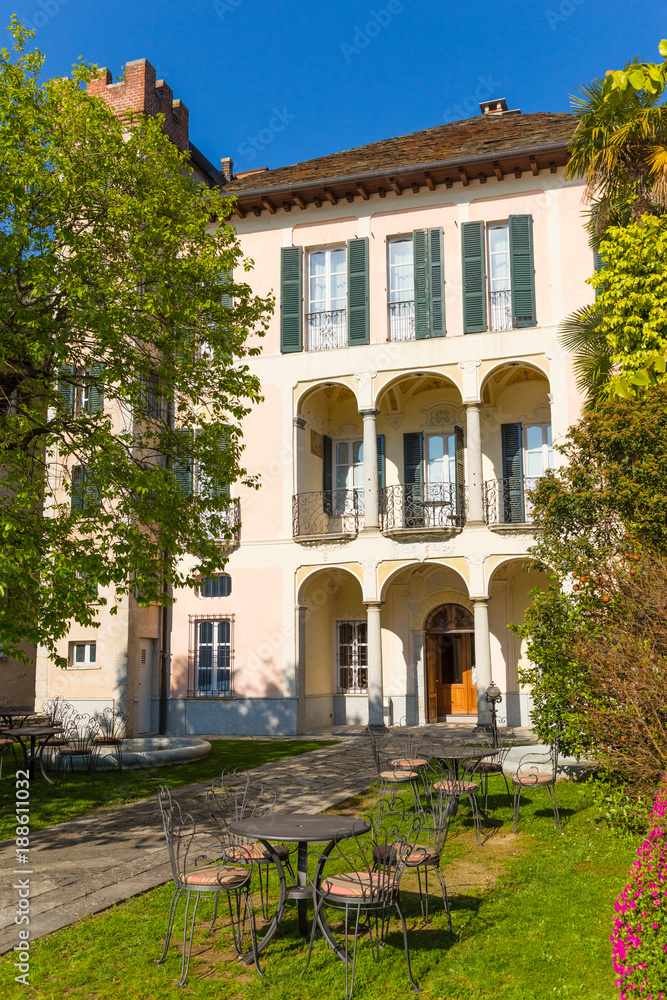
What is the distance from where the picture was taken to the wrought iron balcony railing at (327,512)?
2058 centimetres

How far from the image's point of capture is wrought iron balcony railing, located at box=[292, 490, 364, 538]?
2058 cm

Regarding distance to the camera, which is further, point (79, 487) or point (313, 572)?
point (313, 572)

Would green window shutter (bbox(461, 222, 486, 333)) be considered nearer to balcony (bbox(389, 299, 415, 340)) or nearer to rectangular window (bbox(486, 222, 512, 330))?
rectangular window (bbox(486, 222, 512, 330))

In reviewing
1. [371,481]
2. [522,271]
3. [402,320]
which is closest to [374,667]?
[371,481]

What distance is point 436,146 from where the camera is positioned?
21453mm

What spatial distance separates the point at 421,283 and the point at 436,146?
3.98m

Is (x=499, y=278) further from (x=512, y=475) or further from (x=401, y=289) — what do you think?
(x=512, y=475)

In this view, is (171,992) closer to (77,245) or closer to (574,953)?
(574,953)

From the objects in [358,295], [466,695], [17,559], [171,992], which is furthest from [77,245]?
[466,695]

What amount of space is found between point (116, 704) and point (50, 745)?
202 inches

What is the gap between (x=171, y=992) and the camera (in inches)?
208

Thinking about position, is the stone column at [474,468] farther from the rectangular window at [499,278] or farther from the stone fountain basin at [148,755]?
the stone fountain basin at [148,755]

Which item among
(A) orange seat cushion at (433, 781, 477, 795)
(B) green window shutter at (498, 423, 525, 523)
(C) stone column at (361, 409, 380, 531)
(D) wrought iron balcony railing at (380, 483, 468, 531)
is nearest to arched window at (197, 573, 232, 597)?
(C) stone column at (361, 409, 380, 531)

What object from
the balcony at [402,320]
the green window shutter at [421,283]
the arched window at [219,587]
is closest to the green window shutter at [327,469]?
the arched window at [219,587]
